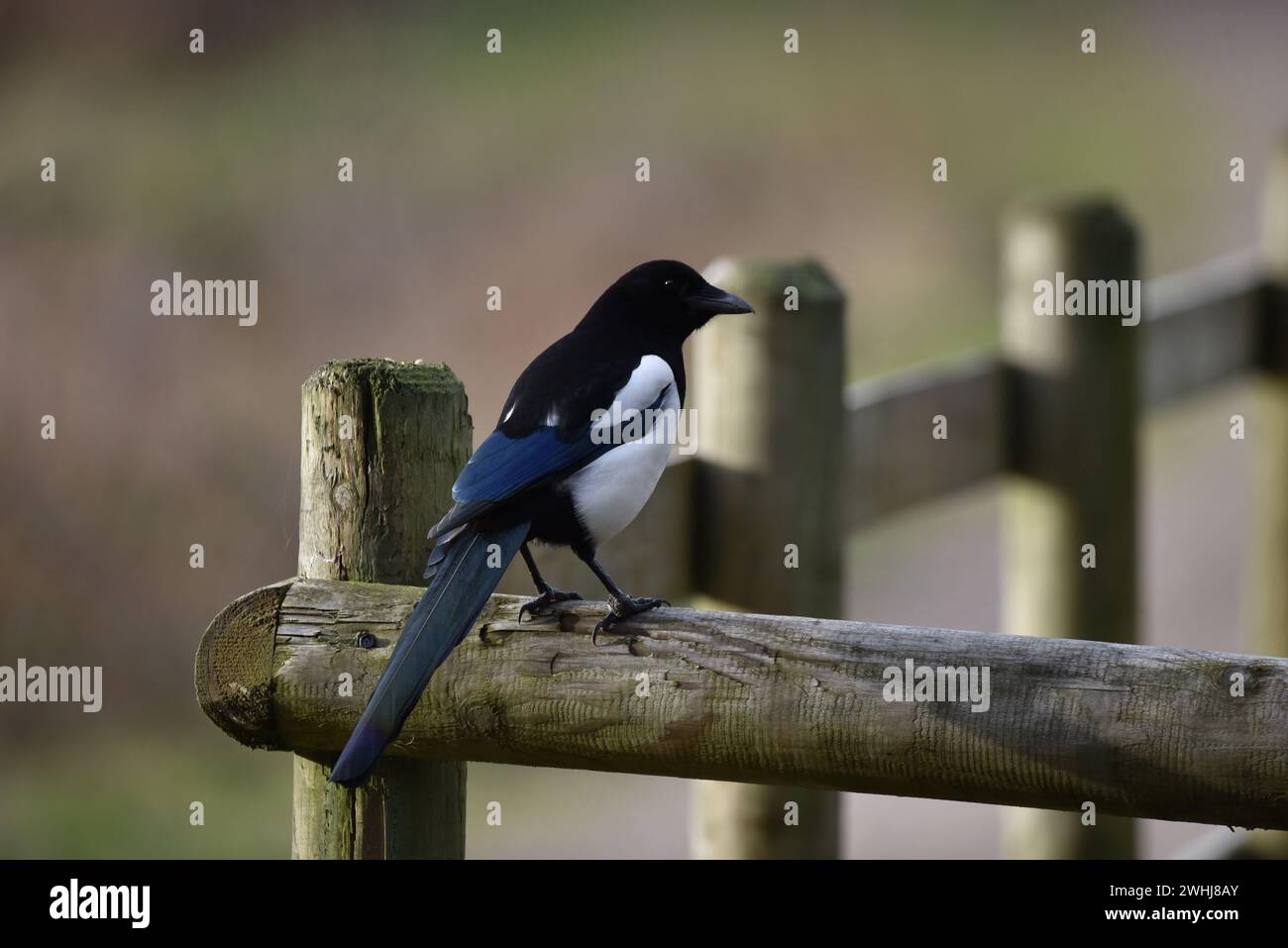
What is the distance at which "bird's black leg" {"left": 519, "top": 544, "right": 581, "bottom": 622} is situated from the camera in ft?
4.82

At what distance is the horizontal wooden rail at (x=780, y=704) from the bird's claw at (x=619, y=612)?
13 millimetres

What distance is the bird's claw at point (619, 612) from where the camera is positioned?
143 cm

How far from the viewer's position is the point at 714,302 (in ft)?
6.29

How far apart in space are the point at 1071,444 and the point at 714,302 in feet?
2.80

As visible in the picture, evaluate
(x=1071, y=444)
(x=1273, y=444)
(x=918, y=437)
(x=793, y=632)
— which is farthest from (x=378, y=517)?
(x=1273, y=444)

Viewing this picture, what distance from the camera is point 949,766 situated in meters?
1.27

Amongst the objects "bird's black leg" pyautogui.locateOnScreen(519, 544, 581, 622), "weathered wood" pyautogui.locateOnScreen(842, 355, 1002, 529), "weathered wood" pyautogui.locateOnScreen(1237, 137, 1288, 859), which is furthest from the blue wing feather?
"weathered wood" pyautogui.locateOnScreen(1237, 137, 1288, 859)

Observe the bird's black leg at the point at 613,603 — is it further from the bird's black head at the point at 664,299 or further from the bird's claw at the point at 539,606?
the bird's black head at the point at 664,299

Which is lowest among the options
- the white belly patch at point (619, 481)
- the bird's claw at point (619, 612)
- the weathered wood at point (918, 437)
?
the bird's claw at point (619, 612)

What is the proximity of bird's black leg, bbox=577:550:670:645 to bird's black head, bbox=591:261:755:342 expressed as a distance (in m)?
0.34

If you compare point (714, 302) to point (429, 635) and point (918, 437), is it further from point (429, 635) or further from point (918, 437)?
point (429, 635)

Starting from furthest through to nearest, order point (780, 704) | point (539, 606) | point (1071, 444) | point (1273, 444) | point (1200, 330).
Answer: point (1273, 444)
point (1200, 330)
point (1071, 444)
point (539, 606)
point (780, 704)

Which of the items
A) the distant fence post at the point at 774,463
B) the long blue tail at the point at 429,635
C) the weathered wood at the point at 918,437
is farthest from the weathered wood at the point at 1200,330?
the long blue tail at the point at 429,635

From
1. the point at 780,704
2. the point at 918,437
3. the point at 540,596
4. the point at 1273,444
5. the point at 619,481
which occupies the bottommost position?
the point at 780,704
